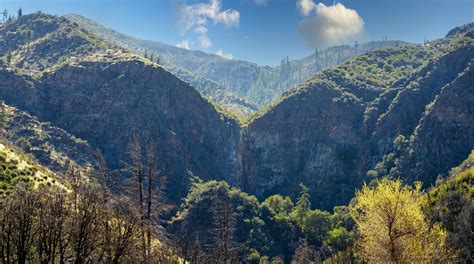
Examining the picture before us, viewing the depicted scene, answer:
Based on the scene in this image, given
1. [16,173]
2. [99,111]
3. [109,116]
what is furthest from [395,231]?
[99,111]

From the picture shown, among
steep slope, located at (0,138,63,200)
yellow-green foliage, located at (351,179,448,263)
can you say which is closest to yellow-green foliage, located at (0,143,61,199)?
steep slope, located at (0,138,63,200)

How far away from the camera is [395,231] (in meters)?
36.0

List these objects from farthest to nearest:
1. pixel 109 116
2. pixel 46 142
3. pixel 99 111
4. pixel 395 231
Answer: pixel 99 111
pixel 109 116
pixel 46 142
pixel 395 231

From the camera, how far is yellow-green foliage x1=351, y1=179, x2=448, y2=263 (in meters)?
35.0

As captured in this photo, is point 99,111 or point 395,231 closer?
point 395,231

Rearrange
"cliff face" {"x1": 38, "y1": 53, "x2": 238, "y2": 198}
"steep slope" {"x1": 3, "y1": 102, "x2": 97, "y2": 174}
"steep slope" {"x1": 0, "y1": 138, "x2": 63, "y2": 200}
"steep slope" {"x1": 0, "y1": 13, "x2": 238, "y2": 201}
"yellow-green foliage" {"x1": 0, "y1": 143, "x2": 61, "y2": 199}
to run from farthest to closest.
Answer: "cliff face" {"x1": 38, "y1": 53, "x2": 238, "y2": 198}, "steep slope" {"x1": 0, "y1": 13, "x2": 238, "y2": 201}, "steep slope" {"x1": 3, "y1": 102, "x2": 97, "y2": 174}, "yellow-green foliage" {"x1": 0, "y1": 143, "x2": 61, "y2": 199}, "steep slope" {"x1": 0, "y1": 138, "x2": 63, "y2": 200}

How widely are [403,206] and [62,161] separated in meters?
136

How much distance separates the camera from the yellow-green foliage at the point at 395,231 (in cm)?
3497

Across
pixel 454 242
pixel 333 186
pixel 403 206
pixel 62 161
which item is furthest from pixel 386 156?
pixel 403 206

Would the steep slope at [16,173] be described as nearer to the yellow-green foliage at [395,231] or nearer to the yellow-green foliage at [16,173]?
the yellow-green foliage at [16,173]

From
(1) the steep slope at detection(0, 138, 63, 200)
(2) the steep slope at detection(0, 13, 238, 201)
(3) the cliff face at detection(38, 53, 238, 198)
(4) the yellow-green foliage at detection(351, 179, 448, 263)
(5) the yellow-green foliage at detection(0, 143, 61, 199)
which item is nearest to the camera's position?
(4) the yellow-green foliage at detection(351, 179, 448, 263)

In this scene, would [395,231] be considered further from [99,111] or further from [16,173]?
[99,111]

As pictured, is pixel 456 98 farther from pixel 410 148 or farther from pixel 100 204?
pixel 100 204

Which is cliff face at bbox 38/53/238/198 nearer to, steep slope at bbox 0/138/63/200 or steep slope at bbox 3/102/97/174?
steep slope at bbox 3/102/97/174
